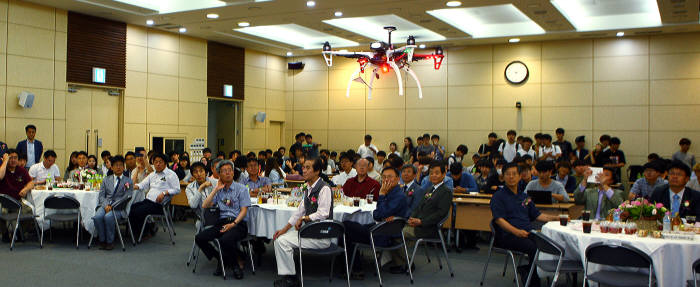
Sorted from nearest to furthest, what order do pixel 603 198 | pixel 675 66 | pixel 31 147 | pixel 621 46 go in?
1. pixel 603 198
2. pixel 31 147
3. pixel 675 66
4. pixel 621 46

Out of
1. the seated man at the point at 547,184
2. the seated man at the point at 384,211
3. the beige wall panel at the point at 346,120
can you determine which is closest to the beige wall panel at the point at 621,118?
the beige wall panel at the point at 346,120

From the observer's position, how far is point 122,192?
823cm

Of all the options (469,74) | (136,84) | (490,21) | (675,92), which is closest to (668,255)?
(490,21)

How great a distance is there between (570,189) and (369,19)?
683cm

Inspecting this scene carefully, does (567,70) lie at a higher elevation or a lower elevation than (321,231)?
higher

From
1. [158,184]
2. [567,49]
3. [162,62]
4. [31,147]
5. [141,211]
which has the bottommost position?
[141,211]

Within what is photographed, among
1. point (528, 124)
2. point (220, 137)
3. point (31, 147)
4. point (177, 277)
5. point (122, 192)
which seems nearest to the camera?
point (177, 277)

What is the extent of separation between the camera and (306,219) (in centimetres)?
600

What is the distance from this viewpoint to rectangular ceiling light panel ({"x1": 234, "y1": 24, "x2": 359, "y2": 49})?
15086mm

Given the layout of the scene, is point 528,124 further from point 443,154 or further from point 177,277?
point 177,277

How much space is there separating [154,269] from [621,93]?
11.8 metres

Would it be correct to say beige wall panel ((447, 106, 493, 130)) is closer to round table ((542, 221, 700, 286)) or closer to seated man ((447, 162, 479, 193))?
seated man ((447, 162, 479, 193))

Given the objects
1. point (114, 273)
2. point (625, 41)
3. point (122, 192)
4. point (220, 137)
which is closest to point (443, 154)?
point (625, 41)

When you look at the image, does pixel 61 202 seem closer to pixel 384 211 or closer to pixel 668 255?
pixel 384 211
